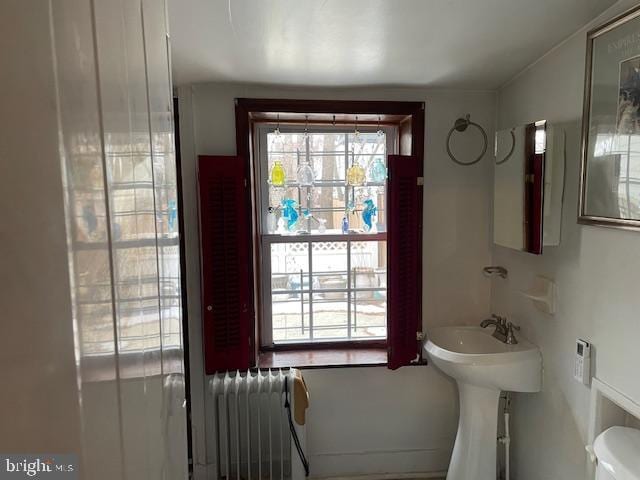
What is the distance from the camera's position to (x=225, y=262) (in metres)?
1.91

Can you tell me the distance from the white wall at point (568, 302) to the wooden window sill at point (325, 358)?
750 millimetres

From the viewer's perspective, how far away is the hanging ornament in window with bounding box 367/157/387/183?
86.2 inches

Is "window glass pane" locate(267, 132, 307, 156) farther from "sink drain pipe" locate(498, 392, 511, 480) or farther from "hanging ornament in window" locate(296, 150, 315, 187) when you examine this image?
"sink drain pipe" locate(498, 392, 511, 480)

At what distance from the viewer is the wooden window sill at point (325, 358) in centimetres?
204

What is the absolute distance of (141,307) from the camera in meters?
0.51

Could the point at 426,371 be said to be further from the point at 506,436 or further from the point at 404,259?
the point at 404,259

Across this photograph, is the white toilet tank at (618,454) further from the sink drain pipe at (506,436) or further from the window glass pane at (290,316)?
the window glass pane at (290,316)

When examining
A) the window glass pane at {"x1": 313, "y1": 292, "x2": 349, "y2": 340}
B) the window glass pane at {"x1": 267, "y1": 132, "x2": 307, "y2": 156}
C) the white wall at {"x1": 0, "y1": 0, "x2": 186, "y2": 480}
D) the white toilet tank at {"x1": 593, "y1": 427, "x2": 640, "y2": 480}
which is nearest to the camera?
the white wall at {"x1": 0, "y1": 0, "x2": 186, "y2": 480}

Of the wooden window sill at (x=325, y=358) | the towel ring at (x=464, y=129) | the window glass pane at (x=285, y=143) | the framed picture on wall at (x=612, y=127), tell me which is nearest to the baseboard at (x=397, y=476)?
the wooden window sill at (x=325, y=358)

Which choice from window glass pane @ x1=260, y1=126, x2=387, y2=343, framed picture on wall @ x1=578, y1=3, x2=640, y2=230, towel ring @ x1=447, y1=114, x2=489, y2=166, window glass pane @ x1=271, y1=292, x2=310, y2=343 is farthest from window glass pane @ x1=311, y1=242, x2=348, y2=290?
framed picture on wall @ x1=578, y1=3, x2=640, y2=230

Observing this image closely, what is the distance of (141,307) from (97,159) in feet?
0.72

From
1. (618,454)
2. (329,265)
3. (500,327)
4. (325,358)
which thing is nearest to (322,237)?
(329,265)

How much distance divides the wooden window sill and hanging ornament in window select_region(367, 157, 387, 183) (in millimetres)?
991

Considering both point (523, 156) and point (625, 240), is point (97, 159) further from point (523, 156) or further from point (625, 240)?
point (523, 156)
